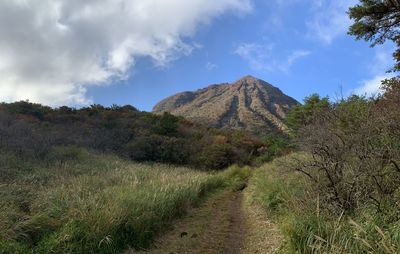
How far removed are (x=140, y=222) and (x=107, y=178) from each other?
4.74 meters

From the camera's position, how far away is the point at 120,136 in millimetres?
33406

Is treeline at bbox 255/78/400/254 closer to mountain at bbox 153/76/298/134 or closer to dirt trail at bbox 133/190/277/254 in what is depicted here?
dirt trail at bbox 133/190/277/254

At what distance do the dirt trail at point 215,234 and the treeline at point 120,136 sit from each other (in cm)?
1146

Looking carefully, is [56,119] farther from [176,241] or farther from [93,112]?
[176,241]

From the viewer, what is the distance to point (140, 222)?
28.1 ft

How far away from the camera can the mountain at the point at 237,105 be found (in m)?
82.0

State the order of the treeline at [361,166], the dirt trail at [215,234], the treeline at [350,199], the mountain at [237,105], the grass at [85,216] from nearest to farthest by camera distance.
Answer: the treeline at [350,199] < the grass at [85,216] < the treeline at [361,166] < the dirt trail at [215,234] < the mountain at [237,105]

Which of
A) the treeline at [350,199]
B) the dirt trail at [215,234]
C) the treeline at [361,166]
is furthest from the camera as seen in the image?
the dirt trail at [215,234]

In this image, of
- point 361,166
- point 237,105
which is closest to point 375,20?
point 361,166

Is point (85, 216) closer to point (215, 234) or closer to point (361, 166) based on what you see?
point (215, 234)

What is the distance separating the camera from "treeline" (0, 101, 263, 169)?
25317mm

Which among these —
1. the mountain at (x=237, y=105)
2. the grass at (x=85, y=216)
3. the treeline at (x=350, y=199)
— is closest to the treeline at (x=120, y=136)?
the grass at (x=85, y=216)

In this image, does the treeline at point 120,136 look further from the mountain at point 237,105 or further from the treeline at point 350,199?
the mountain at point 237,105

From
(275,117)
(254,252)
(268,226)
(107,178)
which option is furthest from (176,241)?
(275,117)
